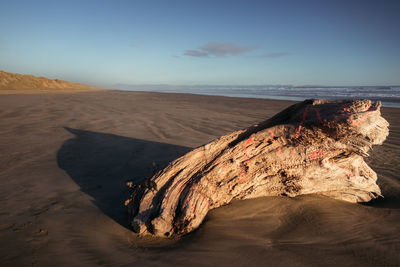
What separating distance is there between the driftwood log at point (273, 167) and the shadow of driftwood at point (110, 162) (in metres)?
0.60

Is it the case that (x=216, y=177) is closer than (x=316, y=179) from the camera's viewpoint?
Yes

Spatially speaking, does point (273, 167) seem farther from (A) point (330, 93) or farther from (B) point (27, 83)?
(B) point (27, 83)

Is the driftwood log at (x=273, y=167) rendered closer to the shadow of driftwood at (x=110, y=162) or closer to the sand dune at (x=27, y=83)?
the shadow of driftwood at (x=110, y=162)

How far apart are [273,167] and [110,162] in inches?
143

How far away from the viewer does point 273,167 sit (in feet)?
10.3

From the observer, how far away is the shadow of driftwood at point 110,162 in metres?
3.50

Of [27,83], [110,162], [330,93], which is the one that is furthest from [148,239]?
[27,83]

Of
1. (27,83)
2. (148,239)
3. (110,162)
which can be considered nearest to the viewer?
(148,239)

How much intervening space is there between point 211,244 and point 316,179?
191 cm

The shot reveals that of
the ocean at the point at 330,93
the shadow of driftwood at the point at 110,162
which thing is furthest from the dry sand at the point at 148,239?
the ocean at the point at 330,93

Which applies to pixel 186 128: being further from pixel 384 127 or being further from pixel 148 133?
pixel 384 127

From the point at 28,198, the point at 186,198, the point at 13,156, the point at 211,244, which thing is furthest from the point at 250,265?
the point at 13,156

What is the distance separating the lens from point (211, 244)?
2.37 metres

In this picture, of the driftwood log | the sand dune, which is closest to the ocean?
the driftwood log
